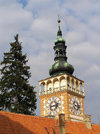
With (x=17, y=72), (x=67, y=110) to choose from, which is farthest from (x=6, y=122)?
(x=67, y=110)

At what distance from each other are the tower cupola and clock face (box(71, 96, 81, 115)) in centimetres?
392

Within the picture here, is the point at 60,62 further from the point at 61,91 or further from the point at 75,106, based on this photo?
the point at 75,106

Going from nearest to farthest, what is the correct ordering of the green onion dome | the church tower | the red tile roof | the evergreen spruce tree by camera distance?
1. the red tile roof
2. the evergreen spruce tree
3. the church tower
4. the green onion dome

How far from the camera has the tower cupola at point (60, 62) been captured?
33781 millimetres

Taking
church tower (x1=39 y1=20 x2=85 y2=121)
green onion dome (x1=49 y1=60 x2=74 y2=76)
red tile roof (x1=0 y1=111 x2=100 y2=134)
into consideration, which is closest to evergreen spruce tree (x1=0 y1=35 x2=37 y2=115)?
red tile roof (x1=0 y1=111 x2=100 y2=134)

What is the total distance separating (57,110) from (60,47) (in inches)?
361

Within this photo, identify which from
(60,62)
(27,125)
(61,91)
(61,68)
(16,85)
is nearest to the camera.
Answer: (27,125)

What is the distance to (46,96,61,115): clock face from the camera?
3064 cm

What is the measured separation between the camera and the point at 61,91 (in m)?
31.1

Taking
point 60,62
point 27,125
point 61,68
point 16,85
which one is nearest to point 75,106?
point 61,68

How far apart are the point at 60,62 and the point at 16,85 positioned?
40.8 feet

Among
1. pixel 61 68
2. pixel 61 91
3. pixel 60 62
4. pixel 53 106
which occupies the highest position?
pixel 60 62

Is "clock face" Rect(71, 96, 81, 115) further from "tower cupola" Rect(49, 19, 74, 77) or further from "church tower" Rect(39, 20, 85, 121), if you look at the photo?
"tower cupola" Rect(49, 19, 74, 77)

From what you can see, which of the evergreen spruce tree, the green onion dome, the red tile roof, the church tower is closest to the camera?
the red tile roof
